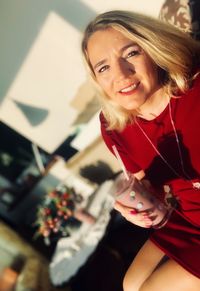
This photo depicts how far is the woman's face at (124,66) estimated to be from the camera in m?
1.36

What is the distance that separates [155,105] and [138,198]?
35 centimetres

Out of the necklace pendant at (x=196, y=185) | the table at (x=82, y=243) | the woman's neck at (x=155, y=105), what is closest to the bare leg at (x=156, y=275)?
the necklace pendant at (x=196, y=185)

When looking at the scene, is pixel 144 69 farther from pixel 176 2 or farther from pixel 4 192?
pixel 4 192

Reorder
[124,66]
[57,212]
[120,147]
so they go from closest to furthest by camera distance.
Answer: [124,66] → [120,147] → [57,212]

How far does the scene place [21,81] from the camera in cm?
269

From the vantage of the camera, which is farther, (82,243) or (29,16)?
(82,243)

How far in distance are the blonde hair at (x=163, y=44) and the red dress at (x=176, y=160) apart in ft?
0.19

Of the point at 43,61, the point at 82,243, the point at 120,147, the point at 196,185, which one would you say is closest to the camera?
the point at 196,185

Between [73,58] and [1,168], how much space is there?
3.49ft

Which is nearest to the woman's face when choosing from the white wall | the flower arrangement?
the white wall

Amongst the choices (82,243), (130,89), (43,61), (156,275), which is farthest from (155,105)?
(82,243)

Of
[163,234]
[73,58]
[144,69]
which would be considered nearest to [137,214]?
[163,234]

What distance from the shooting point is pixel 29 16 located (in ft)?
8.00

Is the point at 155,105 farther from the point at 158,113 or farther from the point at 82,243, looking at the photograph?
the point at 82,243
